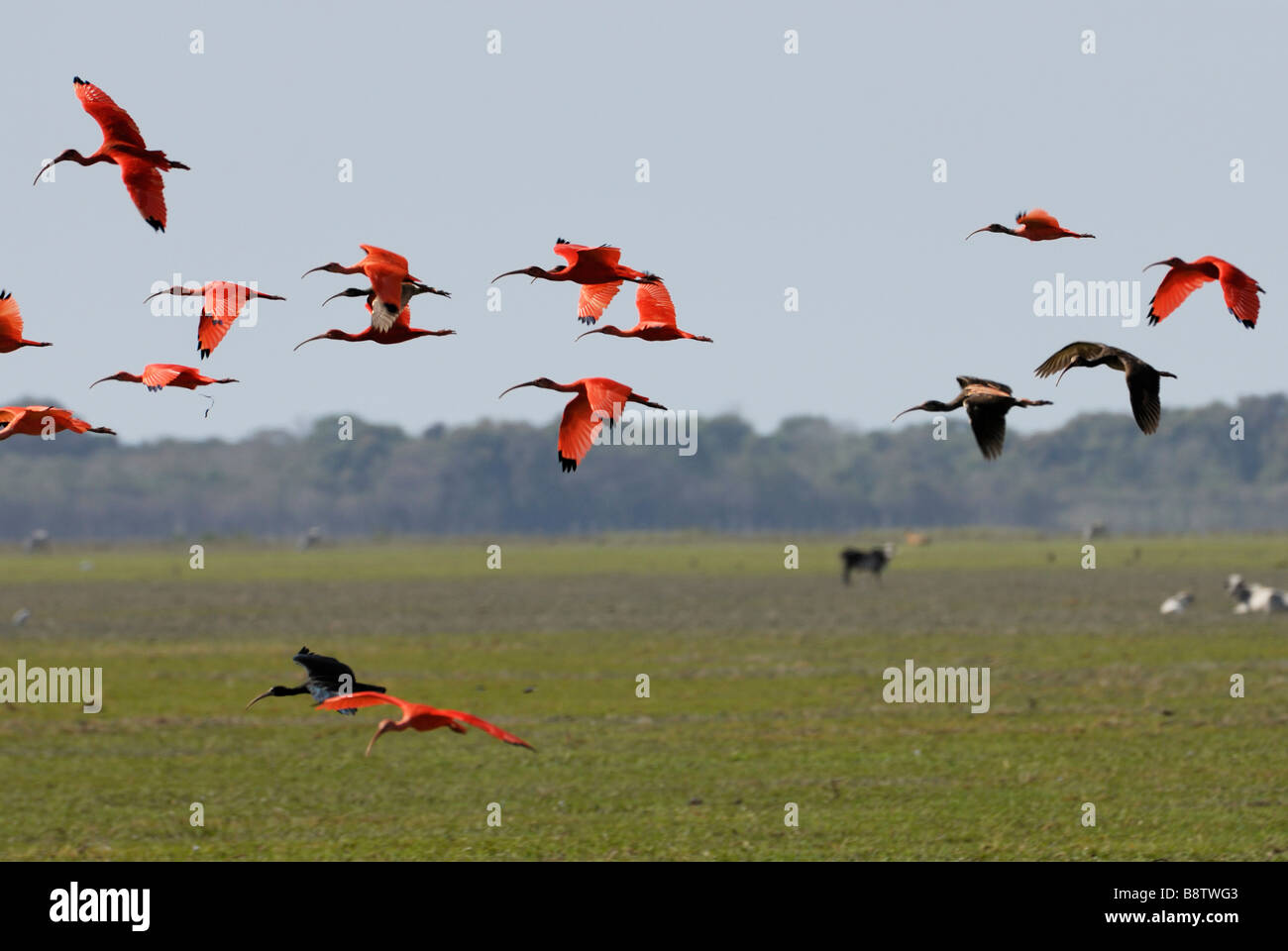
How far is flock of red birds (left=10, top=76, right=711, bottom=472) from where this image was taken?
5473mm

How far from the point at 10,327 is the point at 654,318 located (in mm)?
2310

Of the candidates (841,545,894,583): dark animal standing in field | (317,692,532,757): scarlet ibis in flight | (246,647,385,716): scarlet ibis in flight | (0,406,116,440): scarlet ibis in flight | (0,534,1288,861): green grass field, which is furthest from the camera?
(841,545,894,583): dark animal standing in field

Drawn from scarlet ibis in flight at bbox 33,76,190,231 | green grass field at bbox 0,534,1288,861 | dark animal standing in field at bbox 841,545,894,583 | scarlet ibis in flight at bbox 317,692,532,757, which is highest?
dark animal standing in field at bbox 841,545,894,583

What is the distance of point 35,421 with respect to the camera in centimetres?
552

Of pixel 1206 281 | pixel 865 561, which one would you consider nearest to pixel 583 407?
pixel 1206 281

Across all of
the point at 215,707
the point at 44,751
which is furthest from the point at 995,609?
the point at 44,751

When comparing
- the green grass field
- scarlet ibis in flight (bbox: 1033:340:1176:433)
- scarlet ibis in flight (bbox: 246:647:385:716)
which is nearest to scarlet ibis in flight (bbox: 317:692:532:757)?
scarlet ibis in flight (bbox: 246:647:385:716)

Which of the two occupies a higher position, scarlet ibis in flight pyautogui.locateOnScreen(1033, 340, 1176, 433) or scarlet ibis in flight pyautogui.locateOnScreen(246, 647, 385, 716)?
scarlet ibis in flight pyautogui.locateOnScreen(1033, 340, 1176, 433)

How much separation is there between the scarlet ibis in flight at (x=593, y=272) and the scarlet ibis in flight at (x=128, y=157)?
126 centimetres

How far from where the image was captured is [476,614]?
217 ft

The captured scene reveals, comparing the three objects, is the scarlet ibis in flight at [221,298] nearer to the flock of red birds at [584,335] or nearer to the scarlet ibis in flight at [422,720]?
the flock of red birds at [584,335]

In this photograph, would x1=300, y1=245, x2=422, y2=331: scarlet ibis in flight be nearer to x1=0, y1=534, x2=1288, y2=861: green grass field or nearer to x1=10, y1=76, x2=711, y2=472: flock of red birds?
x1=10, y1=76, x2=711, y2=472: flock of red birds

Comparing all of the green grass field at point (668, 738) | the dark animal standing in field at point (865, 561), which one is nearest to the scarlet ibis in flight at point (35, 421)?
the green grass field at point (668, 738)
